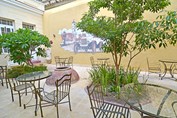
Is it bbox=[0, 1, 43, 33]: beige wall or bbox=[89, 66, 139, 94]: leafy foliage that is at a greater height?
bbox=[0, 1, 43, 33]: beige wall

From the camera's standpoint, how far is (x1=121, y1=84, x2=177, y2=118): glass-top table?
5.39 ft

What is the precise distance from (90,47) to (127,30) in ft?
16.3

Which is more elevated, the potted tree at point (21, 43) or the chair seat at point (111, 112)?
the potted tree at point (21, 43)

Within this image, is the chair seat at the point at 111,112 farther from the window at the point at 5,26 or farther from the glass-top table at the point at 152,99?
the window at the point at 5,26

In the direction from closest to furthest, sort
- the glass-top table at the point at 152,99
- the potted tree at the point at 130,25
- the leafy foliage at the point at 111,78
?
1. the glass-top table at the point at 152,99
2. the potted tree at the point at 130,25
3. the leafy foliage at the point at 111,78

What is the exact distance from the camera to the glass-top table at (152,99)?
64.7 inches

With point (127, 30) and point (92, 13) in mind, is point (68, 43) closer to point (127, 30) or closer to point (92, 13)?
point (92, 13)

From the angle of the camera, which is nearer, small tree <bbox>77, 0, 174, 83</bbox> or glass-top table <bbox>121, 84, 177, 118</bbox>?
glass-top table <bbox>121, 84, 177, 118</bbox>

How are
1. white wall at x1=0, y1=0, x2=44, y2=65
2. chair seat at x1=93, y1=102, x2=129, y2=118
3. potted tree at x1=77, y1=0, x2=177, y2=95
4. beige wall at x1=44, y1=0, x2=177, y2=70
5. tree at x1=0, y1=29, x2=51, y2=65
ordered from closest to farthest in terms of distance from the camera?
chair seat at x1=93, y1=102, x2=129, y2=118
potted tree at x1=77, y1=0, x2=177, y2=95
tree at x1=0, y1=29, x2=51, y2=65
beige wall at x1=44, y1=0, x2=177, y2=70
white wall at x1=0, y1=0, x2=44, y2=65

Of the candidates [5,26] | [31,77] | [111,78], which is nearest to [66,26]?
[5,26]

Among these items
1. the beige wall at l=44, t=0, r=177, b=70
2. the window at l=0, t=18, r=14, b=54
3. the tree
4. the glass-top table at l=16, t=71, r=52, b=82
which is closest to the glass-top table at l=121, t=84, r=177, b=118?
the glass-top table at l=16, t=71, r=52, b=82

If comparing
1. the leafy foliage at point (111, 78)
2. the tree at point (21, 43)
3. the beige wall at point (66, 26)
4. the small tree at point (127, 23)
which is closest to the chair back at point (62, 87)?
the leafy foliage at point (111, 78)

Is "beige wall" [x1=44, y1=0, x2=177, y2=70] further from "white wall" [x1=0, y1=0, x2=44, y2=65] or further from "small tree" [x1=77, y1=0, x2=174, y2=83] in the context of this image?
"small tree" [x1=77, y1=0, x2=174, y2=83]

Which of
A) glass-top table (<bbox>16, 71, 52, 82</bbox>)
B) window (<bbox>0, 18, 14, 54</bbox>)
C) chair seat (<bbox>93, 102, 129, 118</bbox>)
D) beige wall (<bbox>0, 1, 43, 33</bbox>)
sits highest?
beige wall (<bbox>0, 1, 43, 33</bbox>)
